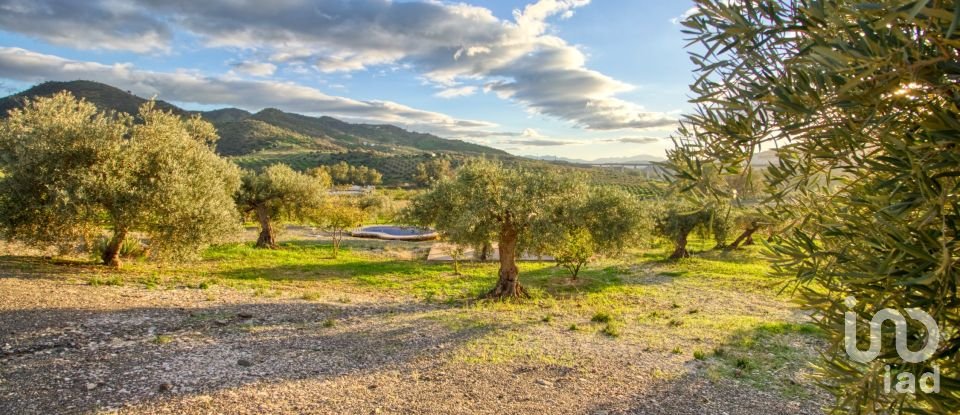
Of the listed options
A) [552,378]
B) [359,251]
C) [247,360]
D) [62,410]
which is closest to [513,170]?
[552,378]

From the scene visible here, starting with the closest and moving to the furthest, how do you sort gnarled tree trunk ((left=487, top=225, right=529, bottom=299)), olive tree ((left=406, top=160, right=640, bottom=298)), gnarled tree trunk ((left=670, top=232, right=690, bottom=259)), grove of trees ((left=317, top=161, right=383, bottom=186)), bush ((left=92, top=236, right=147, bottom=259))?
olive tree ((left=406, top=160, right=640, bottom=298)) → gnarled tree trunk ((left=487, top=225, right=529, bottom=299)) → bush ((left=92, top=236, right=147, bottom=259)) → gnarled tree trunk ((left=670, top=232, right=690, bottom=259)) → grove of trees ((left=317, top=161, right=383, bottom=186))

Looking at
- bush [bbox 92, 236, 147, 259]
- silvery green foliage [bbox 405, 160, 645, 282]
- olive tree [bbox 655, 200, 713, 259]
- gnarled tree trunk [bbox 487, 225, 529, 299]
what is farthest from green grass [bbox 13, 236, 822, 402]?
silvery green foliage [bbox 405, 160, 645, 282]

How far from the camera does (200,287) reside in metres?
15.0

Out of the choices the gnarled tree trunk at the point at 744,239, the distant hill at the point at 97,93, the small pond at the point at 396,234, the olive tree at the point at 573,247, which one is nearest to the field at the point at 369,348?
the olive tree at the point at 573,247

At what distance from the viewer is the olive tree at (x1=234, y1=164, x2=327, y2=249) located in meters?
28.3

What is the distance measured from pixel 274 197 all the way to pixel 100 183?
49.2 feet

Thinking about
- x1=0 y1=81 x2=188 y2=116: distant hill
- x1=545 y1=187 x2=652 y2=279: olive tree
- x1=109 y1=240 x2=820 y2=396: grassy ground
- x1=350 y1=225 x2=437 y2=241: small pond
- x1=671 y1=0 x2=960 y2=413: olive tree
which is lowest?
x1=350 y1=225 x2=437 y2=241: small pond

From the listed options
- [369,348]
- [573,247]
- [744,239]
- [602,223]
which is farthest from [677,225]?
[369,348]

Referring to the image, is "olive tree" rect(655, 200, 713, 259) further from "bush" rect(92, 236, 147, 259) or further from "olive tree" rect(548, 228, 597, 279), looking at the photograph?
"bush" rect(92, 236, 147, 259)

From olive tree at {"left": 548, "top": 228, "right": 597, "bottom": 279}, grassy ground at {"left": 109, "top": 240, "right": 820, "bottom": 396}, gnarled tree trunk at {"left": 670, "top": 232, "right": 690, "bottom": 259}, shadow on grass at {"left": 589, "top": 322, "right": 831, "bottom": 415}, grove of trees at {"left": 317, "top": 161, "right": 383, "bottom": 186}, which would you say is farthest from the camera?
grove of trees at {"left": 317, "top": 161, "right": 383, "bottom": 186}

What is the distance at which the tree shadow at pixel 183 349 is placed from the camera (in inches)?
272

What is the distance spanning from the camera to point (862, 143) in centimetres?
261

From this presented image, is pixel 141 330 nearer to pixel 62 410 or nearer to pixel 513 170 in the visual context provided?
pixel 62 410

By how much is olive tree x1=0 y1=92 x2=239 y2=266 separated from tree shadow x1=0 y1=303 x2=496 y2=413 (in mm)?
4644
